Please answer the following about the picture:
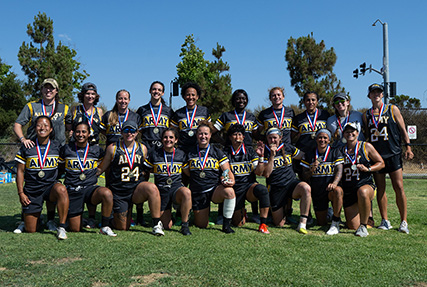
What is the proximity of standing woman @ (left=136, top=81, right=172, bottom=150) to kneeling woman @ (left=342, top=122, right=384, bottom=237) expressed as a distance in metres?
2.67

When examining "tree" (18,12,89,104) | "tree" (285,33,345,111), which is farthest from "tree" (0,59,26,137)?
"tree" (285,33,345,111)

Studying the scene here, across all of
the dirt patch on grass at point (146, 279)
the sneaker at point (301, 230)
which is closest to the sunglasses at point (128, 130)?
the dirt patch on grass at point (146, 279)

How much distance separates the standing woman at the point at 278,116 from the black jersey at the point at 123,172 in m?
1.98

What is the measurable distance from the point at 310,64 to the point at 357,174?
19.5 metres

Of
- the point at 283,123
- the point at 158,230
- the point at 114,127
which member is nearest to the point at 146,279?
the point at 158,230

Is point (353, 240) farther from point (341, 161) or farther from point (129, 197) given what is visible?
point (129, 197)

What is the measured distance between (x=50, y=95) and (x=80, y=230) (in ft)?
6.54

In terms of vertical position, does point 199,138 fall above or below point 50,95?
below

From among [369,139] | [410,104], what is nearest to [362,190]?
[369,139]

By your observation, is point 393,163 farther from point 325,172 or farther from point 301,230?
point 301,230

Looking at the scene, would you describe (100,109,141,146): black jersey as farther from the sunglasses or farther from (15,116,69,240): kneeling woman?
(15,116,69,240): kneeling woman

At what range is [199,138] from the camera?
554 centimetres

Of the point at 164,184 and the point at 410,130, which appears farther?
the point at 410,130

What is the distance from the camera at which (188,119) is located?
6.05 m
